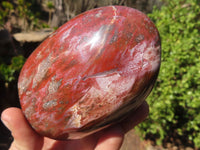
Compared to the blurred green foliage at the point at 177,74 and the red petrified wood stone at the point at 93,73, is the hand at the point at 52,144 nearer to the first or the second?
the red petrified wood stone at the point at 93,73

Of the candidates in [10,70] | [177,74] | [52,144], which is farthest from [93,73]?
[10,70]

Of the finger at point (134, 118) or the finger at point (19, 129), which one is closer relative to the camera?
the finger at point (19, 129)

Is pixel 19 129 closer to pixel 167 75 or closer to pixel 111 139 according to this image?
pixel 111 139

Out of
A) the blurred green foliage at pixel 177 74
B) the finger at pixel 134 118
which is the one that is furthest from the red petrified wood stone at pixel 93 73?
the blurred green foliage at pixel 177 74

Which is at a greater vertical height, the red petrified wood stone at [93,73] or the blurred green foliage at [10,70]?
the red petrified wood stone at [93,73]

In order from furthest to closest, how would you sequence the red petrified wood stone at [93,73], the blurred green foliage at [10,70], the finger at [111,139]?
the blurred green foliage at [10,70]
the finger at [111,139]
the red petrified wood stone at [93,73]

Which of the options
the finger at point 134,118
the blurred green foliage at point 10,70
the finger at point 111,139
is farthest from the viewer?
the blurred green foliage at point 10,70

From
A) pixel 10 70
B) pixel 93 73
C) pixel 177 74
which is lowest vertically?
pixel 10 70

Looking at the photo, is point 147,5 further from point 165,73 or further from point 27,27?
point 27,27
